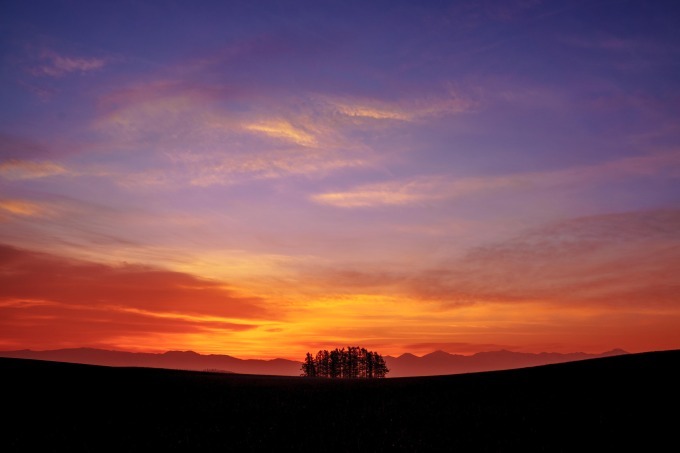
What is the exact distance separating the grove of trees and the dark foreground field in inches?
4130

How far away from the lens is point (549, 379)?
32125mm

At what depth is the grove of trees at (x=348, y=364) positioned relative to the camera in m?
136

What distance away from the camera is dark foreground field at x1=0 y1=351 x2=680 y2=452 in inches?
703

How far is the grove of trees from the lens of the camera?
13612cm

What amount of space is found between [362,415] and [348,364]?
388ft

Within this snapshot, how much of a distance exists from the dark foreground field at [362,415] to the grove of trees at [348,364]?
10491 centimetres

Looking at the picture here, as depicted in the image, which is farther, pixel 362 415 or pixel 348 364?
pixel 348 364

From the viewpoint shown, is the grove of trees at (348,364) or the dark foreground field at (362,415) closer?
the dark foreground field at (362,415)

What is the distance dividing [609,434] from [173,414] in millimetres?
18222

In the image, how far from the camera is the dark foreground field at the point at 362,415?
703 inches

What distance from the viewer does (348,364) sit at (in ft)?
450

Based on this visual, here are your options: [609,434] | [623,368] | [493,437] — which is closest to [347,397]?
[493,437]

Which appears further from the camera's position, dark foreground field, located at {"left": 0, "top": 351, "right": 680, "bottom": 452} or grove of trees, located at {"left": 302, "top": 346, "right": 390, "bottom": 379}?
grove of trees, located at {"left": 302, "top": 346, "right": 390, "bottom": 379}

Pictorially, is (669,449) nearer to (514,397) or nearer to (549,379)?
(514,397)
